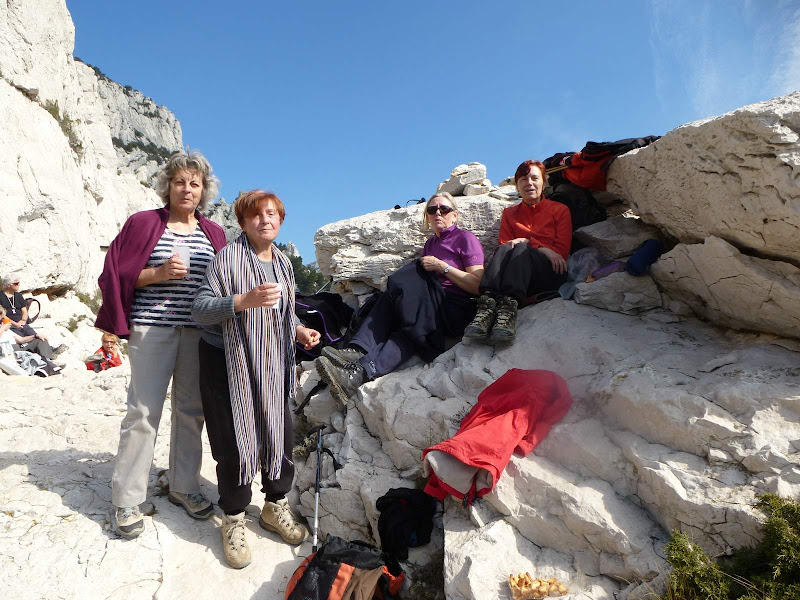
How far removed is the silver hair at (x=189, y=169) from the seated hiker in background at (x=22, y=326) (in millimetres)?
9018

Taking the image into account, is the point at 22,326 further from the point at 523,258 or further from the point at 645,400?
the point at 645,400

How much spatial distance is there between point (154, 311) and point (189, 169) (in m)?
1.12

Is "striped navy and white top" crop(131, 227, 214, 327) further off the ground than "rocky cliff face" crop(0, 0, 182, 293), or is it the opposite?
"rocky cliff face" crop(0, 0, 182, 293)

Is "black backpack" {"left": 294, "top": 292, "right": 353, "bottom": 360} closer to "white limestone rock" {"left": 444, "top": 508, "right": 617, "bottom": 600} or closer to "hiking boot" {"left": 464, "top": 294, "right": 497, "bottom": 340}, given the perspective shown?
"hiking boot" {"left": 464, "top": 294, "right": 497, "bottom": 340}

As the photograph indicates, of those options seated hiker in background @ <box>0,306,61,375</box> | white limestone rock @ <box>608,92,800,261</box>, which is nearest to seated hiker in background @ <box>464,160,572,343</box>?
white limestone rock @ <box>608,92,800,261</box>

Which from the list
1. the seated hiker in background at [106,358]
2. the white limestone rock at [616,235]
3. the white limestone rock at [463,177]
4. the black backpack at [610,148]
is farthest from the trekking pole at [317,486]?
the seated hiker in background at [106,358]

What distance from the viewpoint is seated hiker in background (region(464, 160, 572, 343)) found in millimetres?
4504

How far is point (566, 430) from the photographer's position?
11.3 ft

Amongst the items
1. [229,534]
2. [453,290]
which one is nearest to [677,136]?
[453,290]

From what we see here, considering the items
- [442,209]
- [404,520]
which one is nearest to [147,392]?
[404,520]

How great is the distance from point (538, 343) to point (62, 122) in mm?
20713

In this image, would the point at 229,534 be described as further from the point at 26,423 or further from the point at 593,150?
the point at 593,150

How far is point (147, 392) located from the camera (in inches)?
132

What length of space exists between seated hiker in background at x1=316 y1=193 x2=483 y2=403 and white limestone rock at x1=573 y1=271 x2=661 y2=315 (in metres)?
1.19
